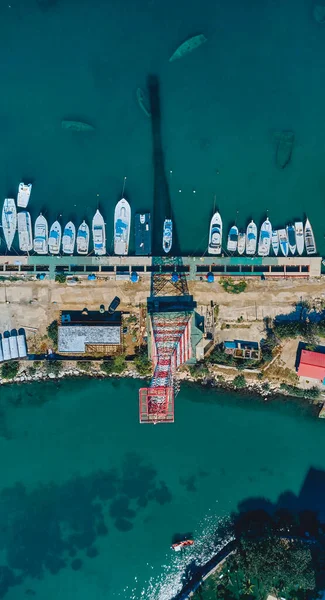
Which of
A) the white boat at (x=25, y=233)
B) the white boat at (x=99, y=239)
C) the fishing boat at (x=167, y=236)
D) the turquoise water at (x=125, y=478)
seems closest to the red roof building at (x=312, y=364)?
the turquoise water at (x=125, y=478)

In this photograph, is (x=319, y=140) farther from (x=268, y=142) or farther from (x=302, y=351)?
(x=302, y=351)

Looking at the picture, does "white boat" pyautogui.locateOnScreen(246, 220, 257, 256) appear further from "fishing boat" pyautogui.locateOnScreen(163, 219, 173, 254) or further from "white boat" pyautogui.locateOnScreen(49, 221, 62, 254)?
"white boat" pyautogui.locateOnScreen(49, 221, 62, 254)

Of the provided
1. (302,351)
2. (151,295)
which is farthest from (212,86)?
(302,351)

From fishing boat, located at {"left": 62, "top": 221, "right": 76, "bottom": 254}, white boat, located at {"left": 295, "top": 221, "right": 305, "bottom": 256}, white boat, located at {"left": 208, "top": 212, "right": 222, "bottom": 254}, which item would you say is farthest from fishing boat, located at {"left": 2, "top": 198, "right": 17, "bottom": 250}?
white boat, located at {"left": 295, "top": 221, "right": 305, "bottom": 256}

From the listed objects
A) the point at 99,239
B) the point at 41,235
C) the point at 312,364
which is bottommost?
the point at 312,364

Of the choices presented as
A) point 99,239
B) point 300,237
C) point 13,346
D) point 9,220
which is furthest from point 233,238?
point 13,346

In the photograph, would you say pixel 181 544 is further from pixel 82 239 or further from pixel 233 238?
pixel 82 239

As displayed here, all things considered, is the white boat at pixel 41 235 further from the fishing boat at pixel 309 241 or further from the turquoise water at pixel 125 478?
the fishing boat at pixel 309 241
